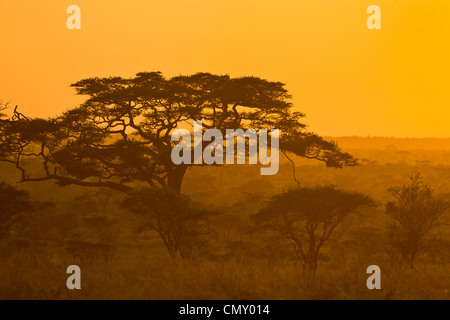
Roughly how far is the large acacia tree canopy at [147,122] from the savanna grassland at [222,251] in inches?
144

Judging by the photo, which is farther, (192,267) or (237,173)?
(237,173)

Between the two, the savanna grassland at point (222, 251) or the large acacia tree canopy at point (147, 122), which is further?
the large acacia tree canopy at point (147, 122)

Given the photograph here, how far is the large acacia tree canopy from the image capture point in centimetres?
2644

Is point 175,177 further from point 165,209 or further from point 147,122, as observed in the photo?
point 165,209

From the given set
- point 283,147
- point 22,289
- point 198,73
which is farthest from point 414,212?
point 22,289

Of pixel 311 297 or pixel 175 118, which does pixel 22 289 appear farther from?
pixel 175 118

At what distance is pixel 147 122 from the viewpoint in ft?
92.4

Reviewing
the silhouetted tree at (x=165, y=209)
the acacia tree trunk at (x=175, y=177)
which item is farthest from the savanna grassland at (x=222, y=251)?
the acacia tree trunk at (x=175, y=177)

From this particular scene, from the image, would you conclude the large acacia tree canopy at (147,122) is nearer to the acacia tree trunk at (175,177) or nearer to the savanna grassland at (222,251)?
the acacia tree trunk at (175,177)

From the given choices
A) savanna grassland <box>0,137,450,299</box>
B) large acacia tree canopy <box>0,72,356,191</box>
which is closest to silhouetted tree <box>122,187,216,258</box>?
savanna grassland <box>0,137,450,299</box>

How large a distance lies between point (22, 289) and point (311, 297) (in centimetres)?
728

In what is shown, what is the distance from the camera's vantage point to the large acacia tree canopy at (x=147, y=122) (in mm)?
26442

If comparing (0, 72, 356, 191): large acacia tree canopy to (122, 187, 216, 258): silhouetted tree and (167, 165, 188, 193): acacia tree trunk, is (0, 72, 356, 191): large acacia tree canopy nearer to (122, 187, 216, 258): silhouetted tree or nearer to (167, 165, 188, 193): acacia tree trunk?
(167, 165, 188, 193): acacia tree trunk

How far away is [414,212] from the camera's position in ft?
71.9
